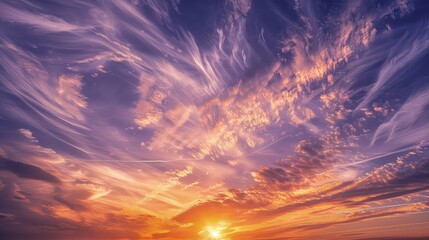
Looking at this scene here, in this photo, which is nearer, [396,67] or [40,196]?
[396,67]

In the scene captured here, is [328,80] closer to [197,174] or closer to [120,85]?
[120,85]

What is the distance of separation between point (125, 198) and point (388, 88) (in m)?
19.8

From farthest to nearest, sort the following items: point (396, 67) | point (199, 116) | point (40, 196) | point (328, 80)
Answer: point (40, 196)
point (199, 116)
point (328, 80)
point (396, 67)

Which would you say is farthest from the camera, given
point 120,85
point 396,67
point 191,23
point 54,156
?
point 54,156

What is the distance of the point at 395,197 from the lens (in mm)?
19469

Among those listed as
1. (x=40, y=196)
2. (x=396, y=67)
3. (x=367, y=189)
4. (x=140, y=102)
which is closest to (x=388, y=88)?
(x=396, y=67)

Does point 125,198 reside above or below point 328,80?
below

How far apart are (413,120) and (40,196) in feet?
94.2

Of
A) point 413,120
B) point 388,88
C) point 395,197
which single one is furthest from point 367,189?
point 388,88

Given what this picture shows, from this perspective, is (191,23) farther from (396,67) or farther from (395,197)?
(395,197)

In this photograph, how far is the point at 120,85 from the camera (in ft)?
31.3

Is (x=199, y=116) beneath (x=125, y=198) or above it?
above

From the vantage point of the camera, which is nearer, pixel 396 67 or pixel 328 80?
pixel 396 67

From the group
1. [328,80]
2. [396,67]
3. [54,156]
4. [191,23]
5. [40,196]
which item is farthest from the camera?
[40,196]
